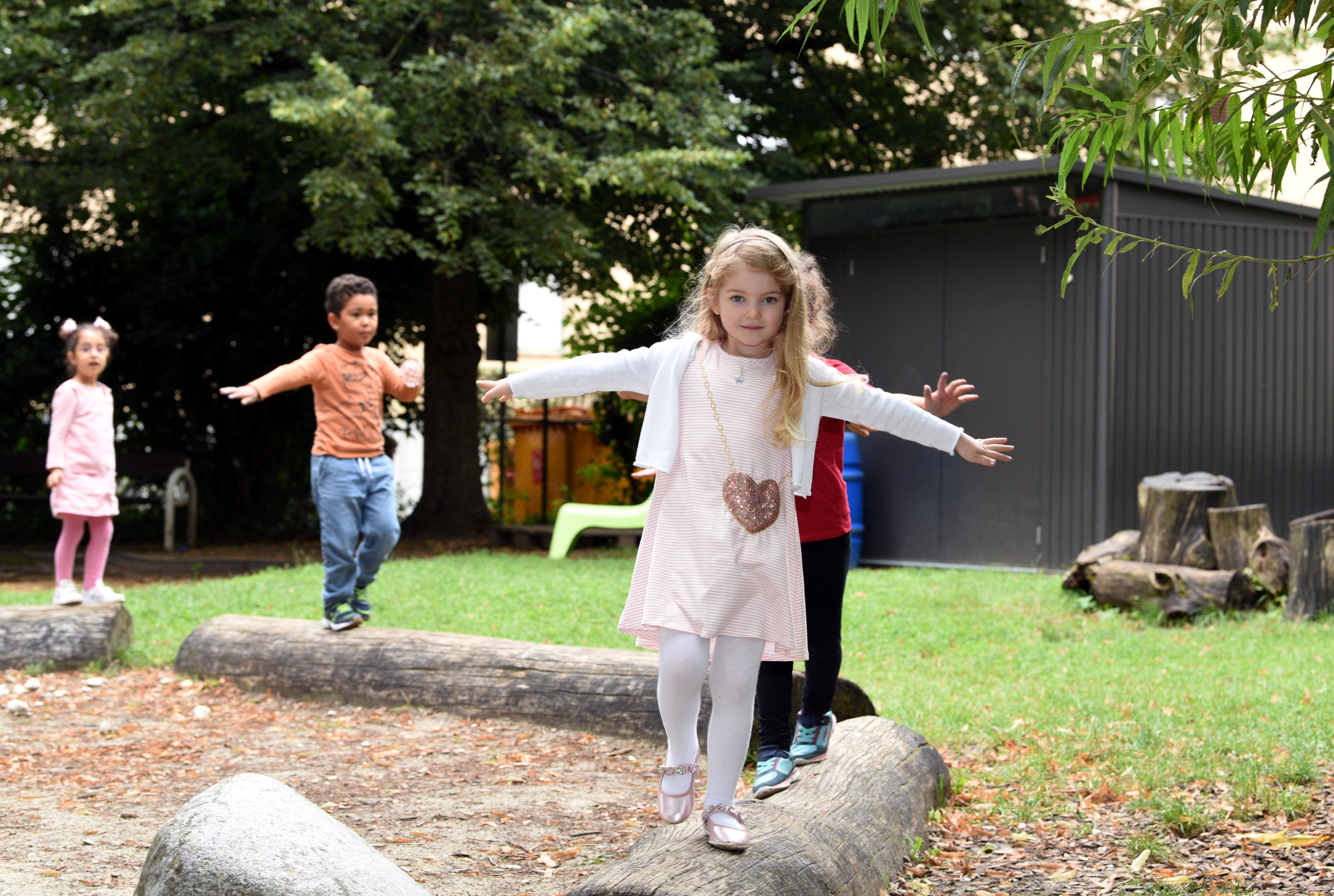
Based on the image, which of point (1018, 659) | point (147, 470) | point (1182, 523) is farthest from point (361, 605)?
point (147, 470)

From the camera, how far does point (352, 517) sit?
614 cm

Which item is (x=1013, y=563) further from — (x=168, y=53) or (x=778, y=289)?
(x=168, y=53)

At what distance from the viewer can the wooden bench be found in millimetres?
13094

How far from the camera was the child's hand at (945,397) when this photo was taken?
136 inches

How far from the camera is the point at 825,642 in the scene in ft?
12.4

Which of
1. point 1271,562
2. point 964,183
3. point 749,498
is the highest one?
point 964,183

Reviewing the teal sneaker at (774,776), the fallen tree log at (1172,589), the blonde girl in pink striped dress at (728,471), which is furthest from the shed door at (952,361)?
the blonde girl in pink striped dress at (728,471)

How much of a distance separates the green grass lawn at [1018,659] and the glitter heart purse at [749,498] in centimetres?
170

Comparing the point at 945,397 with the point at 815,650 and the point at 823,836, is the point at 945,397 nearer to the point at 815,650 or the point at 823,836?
the point at 815,650

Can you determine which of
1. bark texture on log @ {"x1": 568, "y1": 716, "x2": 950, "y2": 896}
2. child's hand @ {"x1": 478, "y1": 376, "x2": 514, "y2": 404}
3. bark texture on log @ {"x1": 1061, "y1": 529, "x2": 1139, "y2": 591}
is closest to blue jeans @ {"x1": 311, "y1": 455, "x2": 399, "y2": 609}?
Result: child's hand @ {"x1": 478, "y1": 376, "x2": 514, "y2": 404}

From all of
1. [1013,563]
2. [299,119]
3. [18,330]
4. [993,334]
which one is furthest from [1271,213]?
[18,330]

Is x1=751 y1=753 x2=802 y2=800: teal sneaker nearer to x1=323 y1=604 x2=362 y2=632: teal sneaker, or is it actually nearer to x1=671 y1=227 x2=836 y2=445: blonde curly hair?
x1=671 y1=227 x2=836 y2=445: blonde curly hair

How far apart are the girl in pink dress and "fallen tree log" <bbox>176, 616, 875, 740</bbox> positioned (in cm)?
118

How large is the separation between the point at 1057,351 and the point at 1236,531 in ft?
8.49
